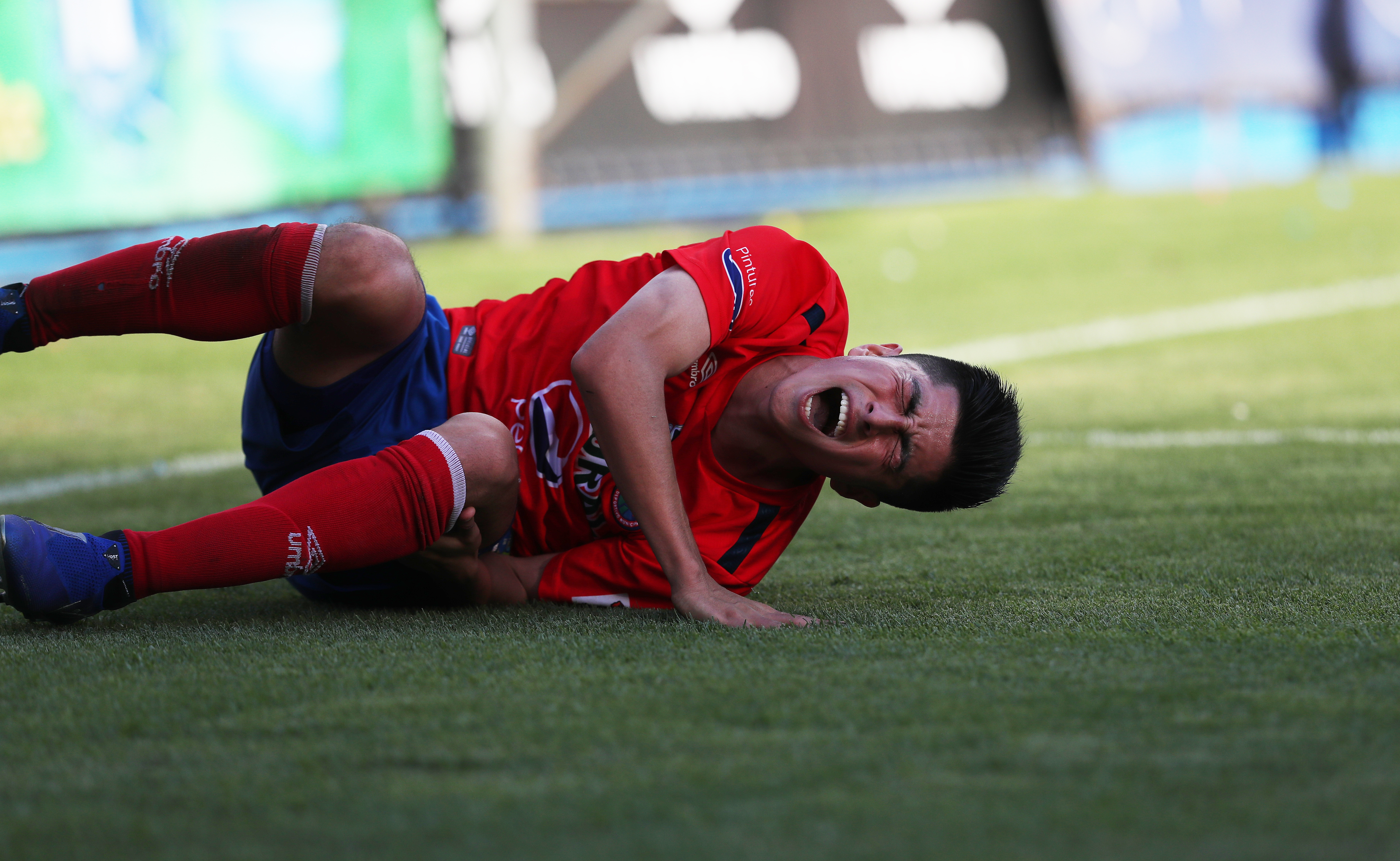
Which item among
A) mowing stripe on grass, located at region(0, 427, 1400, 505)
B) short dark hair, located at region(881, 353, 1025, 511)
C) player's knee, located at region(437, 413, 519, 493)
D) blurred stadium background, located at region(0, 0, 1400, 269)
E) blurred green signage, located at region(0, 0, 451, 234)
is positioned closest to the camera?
player's knee, located at region(437, 413, 519, 493)

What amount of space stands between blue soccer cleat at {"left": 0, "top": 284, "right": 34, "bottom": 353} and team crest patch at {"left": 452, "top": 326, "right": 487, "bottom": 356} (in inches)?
24.2

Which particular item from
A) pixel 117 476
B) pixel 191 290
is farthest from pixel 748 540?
pixel 117 476

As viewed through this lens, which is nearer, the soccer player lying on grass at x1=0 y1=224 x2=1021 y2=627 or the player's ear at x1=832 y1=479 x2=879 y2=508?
the soccer player lying on grass at x1=0 y1=224 x2=1021 y2=627

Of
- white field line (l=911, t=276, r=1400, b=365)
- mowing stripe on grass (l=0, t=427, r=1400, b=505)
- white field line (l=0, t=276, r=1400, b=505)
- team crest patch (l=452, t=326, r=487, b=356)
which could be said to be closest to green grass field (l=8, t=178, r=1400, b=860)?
mowing stripe on grass (l=0, t=427, r=1400, b=505)

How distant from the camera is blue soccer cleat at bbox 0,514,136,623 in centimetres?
169

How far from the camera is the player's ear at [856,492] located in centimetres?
206

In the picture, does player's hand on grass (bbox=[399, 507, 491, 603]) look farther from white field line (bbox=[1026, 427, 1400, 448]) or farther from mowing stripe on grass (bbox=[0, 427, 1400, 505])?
white field line (bbox=[1026, 427, 1400, 448])

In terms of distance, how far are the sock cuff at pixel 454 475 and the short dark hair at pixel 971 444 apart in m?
0.62

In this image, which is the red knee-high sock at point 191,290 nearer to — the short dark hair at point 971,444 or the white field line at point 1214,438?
the short dark hair at point 971,444

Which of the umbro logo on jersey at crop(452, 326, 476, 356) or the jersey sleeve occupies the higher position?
A: the jersey sleeve

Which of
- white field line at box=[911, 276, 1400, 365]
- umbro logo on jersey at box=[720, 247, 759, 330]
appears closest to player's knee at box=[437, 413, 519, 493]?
umbro logo on jersey at box=[720, 247, 759, 330]

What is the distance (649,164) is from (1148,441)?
19.3ft

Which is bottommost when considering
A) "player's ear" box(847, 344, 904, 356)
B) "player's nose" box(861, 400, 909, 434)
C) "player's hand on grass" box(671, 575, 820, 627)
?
"player's hand on grass" box(671, 575, 820, 627)

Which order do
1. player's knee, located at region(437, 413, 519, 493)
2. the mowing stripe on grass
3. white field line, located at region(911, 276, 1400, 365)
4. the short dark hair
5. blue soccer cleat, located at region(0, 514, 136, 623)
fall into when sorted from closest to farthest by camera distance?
1. blue soccer cleat, located at region(0, 514, 136, 623)
2. player's knee, located at region(437, 413, 519, 493)
3. the short dark hair
4. the mowing stripe on grass
5. white field line, located at region(911, 276, 1400, 365)
